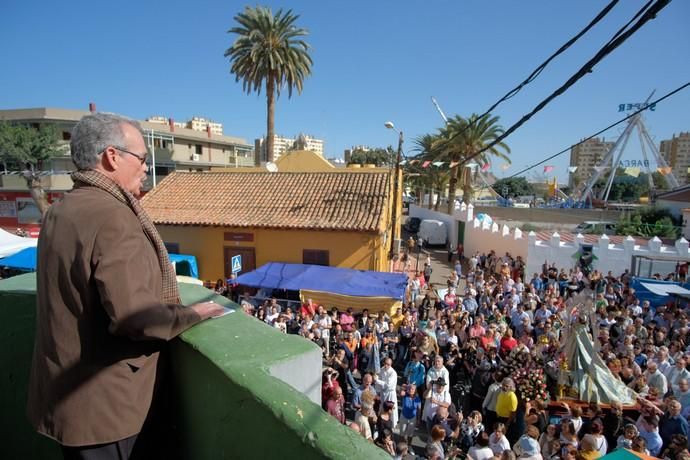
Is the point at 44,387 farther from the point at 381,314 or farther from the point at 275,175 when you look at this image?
the point at 275,175

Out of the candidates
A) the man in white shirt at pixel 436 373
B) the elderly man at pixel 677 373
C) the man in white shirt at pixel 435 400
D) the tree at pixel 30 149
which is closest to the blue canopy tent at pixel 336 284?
the man in white shirt at pixel 436 373

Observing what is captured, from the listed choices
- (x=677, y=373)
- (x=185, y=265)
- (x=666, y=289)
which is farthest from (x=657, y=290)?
(x=185, y=265)

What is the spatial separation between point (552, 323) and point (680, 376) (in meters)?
2.97

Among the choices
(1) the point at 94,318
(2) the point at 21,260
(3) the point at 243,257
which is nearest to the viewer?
(1) the point at 94,318

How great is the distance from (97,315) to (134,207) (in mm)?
369

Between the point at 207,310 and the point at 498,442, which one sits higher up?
the point at 207,310

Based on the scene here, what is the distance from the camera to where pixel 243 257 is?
55.4 feet

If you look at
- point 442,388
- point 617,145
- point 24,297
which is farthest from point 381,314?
point 617,145

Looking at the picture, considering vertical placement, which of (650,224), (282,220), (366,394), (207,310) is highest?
(207,310)

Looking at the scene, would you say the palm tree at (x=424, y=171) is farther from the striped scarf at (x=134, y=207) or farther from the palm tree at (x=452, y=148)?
the striped scarf at (x=134, y=207)

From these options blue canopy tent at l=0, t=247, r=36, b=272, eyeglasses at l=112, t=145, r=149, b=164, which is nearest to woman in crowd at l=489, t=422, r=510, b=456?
eyeglasses at l=112, t=145, r=149, b=164

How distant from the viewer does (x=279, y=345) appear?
1477 mm

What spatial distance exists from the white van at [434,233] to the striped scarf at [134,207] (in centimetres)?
2670

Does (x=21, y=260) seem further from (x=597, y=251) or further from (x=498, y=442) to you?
(x=597, y=251)
